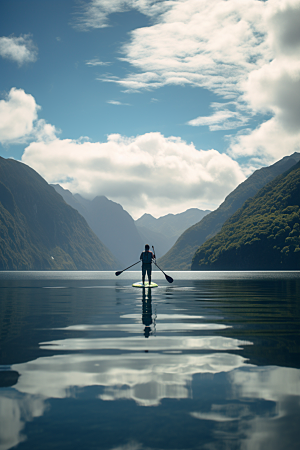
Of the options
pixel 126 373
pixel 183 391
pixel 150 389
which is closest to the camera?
pixel 183 391

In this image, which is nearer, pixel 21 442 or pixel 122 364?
pixel 21 442

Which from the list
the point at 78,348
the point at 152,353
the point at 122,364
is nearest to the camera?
the point at 122,364

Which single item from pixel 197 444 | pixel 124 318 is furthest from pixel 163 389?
pixel 124 318

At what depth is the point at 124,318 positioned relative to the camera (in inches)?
650

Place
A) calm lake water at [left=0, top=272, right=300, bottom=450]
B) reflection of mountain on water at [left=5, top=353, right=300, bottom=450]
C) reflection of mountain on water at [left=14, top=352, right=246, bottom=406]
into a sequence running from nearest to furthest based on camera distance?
calm lake water at [left=0, top=272, right=300, bottom=450], reflection of mountain on water at [left=5, top=353, right=300, bottom=450], reflection of mountain on water at [left=14, top=352, right=246, bottom=406]

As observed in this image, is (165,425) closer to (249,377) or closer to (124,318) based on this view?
(249,377)

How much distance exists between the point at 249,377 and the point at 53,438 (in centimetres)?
390

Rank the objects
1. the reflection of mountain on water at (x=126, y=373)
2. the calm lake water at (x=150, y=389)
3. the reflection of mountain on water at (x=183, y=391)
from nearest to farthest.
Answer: the calm lake water at (x=150, y=389) → the reflection of mountain on water at (x=183, y=391) → the reflection of mountain on water at (x=126, y=373)

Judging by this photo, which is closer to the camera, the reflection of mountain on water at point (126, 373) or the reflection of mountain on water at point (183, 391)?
the reflection of mountain on water at point (183, 391)

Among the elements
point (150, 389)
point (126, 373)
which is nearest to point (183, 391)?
point (150, 389)

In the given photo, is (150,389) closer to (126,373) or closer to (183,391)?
(183,391)

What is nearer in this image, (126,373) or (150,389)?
(150,389)

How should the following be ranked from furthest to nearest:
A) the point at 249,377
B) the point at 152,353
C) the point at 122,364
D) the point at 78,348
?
the point at 78,348
the point at 152,353
the point at 122,364
the point at 249,377

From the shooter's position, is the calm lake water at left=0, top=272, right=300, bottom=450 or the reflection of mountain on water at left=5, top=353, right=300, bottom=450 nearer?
the calm lake water at left=0, top=272, right=300, bottom=450
